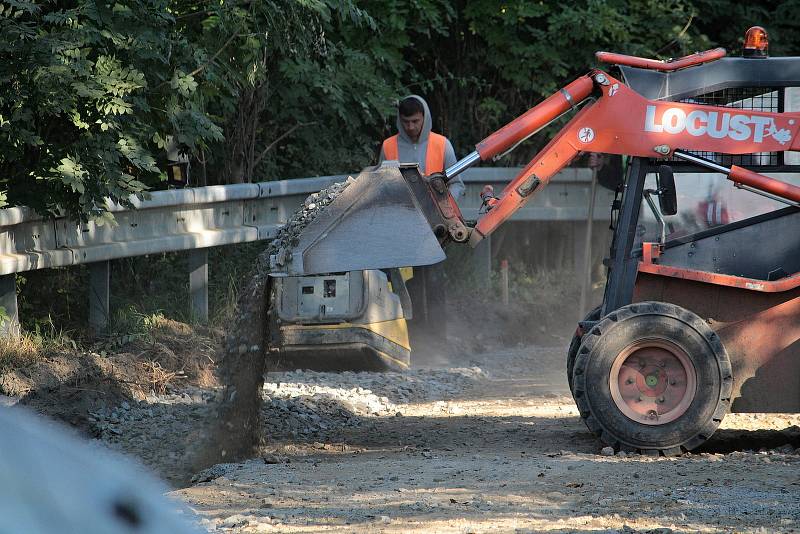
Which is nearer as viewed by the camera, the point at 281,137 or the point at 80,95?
the point at 80,95

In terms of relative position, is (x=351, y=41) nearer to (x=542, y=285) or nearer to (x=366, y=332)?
(x=542, y=285)

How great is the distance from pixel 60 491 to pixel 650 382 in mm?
5507

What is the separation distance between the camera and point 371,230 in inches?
294

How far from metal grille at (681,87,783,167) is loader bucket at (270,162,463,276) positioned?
5.99 ft

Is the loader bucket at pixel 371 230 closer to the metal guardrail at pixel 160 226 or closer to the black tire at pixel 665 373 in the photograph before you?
the black tire at pixel 665 373

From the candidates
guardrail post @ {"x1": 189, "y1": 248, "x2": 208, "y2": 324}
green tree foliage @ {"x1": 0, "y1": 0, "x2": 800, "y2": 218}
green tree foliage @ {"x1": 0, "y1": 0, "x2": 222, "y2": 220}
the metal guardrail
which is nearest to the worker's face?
green tree foliage @ {"x1": 0, "y1": 0, "x2": 800, "y2": 218}

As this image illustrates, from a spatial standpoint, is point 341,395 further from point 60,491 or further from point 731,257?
point 60,491

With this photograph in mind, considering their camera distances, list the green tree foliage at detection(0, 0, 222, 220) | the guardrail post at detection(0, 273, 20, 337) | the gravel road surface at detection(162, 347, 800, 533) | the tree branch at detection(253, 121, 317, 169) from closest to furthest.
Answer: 1. the gravel road surface at detection(162, 347, 800, 533)
2. the green tree foliage at detection(0, 0, 222, 220)
3. the guardrail post at detection(0, 273, 20, 337)
4. the tree branch at detection(253, 121, 317, 169)

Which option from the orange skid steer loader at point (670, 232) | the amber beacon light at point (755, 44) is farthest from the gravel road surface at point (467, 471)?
the amber beacon light at point (755, 44)

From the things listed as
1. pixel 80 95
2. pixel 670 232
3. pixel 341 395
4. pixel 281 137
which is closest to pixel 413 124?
pixel 281 137

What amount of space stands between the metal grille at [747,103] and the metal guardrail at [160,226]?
4234mm

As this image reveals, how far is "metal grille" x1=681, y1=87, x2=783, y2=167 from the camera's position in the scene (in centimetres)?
793

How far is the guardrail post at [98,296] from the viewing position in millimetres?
9656

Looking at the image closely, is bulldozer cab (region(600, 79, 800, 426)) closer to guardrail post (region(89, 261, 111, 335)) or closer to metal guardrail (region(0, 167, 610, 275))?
metal guardrail (region(0, 167, 610, 275))
